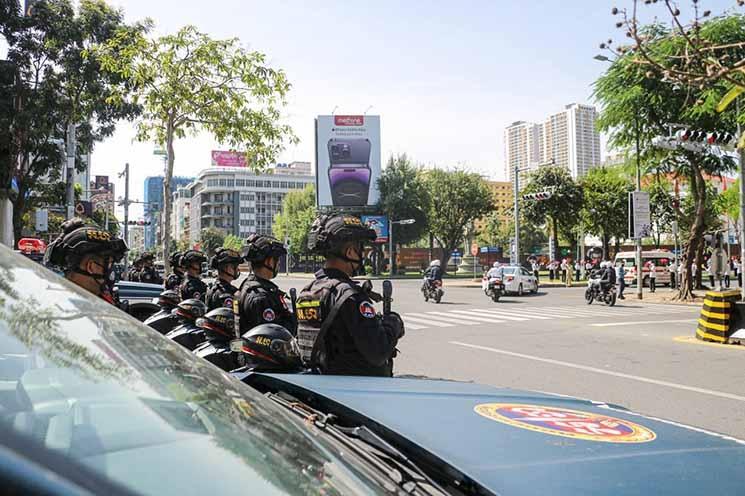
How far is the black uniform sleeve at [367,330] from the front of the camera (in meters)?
3.35

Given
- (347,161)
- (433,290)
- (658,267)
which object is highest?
(347,161)

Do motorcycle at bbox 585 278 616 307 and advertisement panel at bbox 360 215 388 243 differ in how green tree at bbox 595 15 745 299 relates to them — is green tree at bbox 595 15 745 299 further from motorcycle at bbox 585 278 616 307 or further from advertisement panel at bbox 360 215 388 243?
advertisement panel at bbox 360 215 388 243

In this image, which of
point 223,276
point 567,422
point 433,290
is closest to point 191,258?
point 223,276

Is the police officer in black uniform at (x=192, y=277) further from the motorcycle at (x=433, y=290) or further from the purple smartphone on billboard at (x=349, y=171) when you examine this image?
the purple smartphone on billboard at (x=349, y=171)

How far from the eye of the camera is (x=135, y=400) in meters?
1.00

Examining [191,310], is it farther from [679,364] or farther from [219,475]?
[679,364]

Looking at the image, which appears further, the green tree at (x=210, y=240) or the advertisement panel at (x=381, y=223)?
the green tree at (x=210, y=240)

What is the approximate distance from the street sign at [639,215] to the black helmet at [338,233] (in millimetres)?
21227

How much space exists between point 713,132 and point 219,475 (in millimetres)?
20354

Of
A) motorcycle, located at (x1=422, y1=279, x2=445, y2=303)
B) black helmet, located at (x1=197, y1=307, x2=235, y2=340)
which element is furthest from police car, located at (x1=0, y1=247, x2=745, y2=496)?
motorcycle, located at (x1=422, y1=279, x2=445, y2=303)

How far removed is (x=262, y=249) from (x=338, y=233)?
1646mm

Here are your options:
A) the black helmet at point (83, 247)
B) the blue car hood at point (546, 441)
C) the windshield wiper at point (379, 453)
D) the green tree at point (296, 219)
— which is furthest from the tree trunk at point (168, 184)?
the green tree at point (296, 219)

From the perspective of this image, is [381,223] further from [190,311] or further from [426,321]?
[190,311]

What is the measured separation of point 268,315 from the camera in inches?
180
